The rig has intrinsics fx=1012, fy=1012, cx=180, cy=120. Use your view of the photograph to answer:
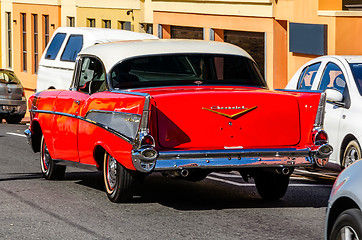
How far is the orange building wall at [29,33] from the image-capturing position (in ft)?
135

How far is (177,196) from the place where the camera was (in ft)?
37.2

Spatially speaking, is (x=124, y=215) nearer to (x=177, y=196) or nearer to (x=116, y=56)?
(x=177, y=196)

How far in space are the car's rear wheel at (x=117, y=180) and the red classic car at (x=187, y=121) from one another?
1 cm

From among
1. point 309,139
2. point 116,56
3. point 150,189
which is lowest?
point 150,189

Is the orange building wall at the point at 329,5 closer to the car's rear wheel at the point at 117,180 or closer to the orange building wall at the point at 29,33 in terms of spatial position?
the car's rear wheel at the point at 117,180

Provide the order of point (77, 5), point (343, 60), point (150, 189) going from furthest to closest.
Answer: point (77, 5)
point (343, 60)
point (150, 189)

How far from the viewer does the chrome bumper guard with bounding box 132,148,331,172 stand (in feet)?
31.8

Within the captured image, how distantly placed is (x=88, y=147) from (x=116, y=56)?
1181 mm

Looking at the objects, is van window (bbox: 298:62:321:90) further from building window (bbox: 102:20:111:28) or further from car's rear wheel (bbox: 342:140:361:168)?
building window (bbox: 102:20:111:28)

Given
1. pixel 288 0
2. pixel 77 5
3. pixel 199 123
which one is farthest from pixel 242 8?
pixel 199 123

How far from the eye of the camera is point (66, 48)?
20.6 metres

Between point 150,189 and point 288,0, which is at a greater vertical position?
point 288,0

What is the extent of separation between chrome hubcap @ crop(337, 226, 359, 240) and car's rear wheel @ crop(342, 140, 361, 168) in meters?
5.49

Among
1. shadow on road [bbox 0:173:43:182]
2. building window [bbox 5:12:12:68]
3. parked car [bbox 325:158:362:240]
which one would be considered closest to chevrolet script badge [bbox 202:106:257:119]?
parked car [bbox 325:158:362:240]
